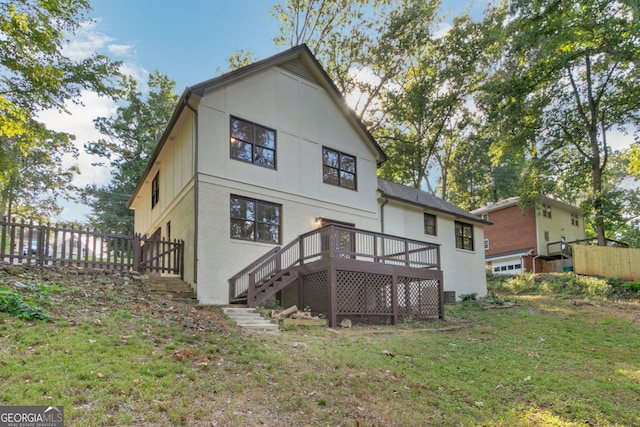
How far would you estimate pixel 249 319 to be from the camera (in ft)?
30.9

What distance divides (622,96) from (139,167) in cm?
3059

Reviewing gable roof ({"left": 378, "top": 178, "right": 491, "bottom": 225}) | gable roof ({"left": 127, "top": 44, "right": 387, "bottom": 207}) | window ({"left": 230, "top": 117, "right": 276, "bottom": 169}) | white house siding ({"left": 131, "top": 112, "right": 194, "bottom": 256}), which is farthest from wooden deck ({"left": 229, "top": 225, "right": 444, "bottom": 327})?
gable roof ({"left": 127, "top": 44, "right": 387, "bottom": 207})

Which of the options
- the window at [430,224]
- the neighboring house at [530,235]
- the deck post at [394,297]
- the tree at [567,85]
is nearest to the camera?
the deck post at [394,297]

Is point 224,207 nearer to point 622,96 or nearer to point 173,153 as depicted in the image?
point 173,153

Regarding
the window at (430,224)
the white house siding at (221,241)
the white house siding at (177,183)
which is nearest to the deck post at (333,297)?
the white house siding at (221,241)

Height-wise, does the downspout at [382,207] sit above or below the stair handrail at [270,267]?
above

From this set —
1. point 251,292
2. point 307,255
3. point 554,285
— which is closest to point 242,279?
point 251,292

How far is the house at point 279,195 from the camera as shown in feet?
37.3

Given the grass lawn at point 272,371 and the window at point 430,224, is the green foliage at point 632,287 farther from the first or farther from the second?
the grass lawn at point 272,371

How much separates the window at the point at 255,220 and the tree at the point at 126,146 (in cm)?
1889

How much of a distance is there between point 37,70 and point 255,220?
23.8ft

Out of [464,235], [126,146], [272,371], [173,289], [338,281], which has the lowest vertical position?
[272,371]

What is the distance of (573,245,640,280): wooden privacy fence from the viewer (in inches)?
784

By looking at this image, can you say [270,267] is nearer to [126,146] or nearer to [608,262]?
[608,262]
